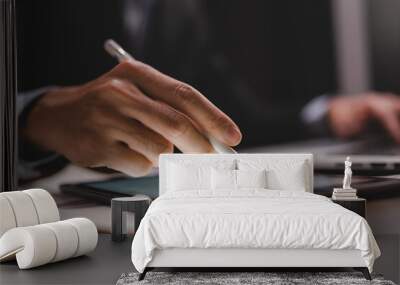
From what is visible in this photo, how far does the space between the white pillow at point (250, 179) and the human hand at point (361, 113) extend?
4.22 feet

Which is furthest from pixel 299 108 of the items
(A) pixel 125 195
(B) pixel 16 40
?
(B) pixel 16 40

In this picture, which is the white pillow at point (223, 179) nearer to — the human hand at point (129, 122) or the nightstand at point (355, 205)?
the human hand at point (129, 122)

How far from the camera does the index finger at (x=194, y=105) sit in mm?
7312

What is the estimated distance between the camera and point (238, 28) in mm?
7379

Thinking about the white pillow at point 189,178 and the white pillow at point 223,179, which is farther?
the white pillow at point 189,178

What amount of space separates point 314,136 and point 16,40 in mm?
3504

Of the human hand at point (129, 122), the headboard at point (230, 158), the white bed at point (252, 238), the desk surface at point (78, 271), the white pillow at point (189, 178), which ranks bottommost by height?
the desk surface at point (78, 271)

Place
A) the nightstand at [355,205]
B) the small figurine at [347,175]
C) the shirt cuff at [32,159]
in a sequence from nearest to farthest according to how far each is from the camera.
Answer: the nightstand at [355,205]
the small figurine at [347,175]
the shirt cuff at [32,159]

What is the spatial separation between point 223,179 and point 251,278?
1.74 meters

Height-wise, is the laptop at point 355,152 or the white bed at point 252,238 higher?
the laptop at point 355,152

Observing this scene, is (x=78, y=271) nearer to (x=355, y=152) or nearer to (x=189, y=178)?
(x=189, y=178)

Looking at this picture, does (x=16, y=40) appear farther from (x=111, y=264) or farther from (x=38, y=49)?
(x=111, y=264)

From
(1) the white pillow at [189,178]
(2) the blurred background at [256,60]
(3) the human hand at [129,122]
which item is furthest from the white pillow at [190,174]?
(2) the blurred background at [256,60]

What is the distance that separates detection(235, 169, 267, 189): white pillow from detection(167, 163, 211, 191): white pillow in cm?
32
